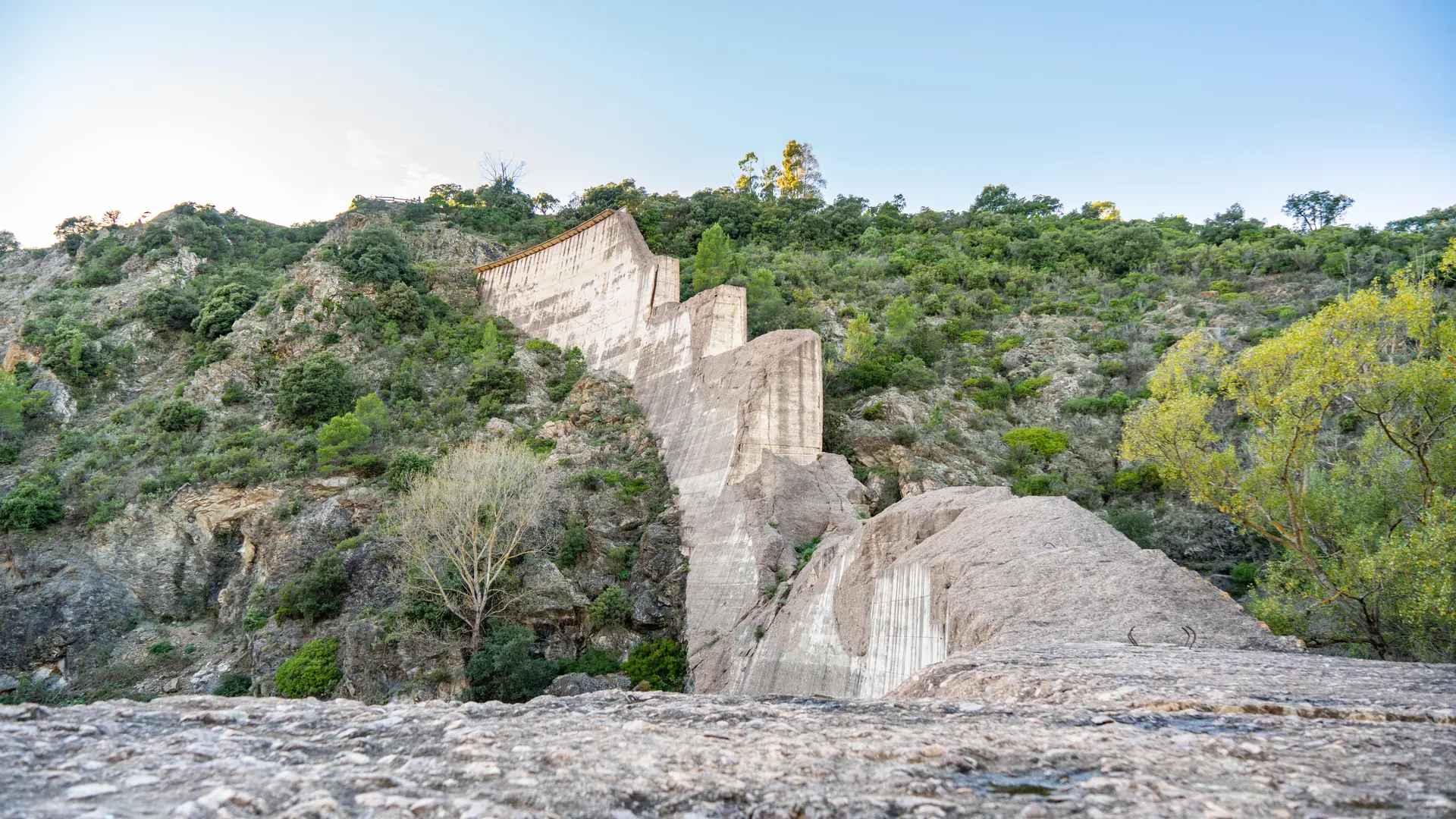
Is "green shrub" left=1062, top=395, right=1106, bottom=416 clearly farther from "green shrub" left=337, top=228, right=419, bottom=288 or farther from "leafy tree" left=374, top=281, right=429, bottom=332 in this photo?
"green shrub" left=337, top=228, right=419, bottom=288

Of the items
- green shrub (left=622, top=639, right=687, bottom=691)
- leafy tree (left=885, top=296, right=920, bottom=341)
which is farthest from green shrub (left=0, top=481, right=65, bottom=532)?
leafy tree (left=885, top=296, right=920, bottom=341)

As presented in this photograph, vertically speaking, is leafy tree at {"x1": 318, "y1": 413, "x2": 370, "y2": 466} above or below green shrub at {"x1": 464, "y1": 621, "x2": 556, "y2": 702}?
above

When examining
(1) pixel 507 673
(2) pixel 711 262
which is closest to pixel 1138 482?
(2) pixel 711 262

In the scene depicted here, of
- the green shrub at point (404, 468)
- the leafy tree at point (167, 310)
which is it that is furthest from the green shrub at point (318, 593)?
the leafy tree at point (167, 310)

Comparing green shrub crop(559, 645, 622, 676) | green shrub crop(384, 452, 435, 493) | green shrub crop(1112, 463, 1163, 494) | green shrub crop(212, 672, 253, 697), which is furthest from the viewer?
green shrub crop(1112, 463, 1163, 494)

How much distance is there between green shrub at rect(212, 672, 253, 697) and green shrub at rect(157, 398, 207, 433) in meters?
13.9

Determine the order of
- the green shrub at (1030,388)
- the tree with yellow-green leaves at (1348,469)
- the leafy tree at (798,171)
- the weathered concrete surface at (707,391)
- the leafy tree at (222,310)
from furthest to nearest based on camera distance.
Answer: the leafy tree at (798,171)
the leafy tree at (222,310)
the green shrub at (1030,388)
the weathered concrete surface at (707,391)
the tree with yellow-green leaves at (1348,469)

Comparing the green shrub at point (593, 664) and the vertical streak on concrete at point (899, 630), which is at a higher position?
the vertical streak on concrete at point (899, 630)

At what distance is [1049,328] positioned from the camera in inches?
1708

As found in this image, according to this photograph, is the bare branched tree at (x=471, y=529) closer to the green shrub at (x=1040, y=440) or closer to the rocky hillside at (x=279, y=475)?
the rocky hillside at (x=279, y=475)

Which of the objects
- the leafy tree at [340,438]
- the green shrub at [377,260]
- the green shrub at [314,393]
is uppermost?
the green shrub at [377,260]

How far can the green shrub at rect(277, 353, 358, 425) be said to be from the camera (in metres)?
33.5

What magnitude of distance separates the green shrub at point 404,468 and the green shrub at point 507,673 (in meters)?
8.91

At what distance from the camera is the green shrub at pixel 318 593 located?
947 inches
